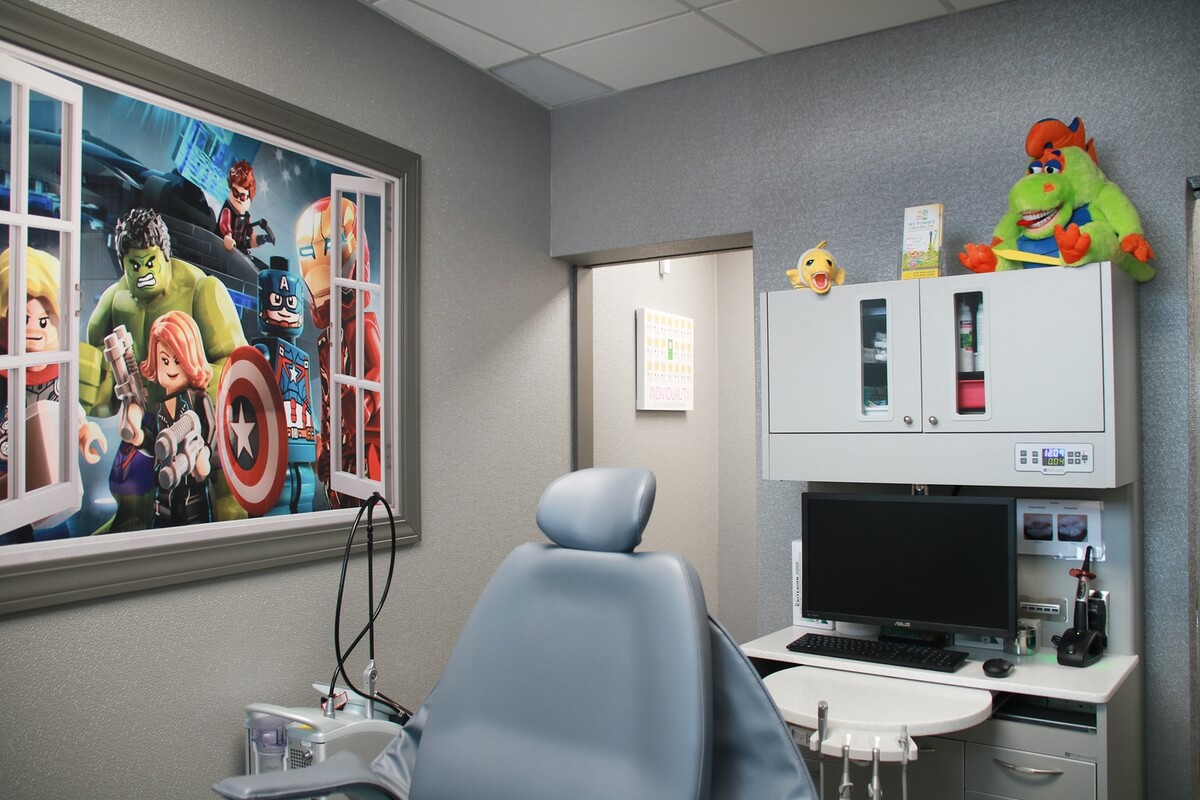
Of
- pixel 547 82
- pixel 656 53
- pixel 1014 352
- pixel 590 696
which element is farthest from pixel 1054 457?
pixel 547 82

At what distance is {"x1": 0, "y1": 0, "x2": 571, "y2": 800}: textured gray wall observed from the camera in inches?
80.6

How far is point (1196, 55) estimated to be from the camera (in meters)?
2.47

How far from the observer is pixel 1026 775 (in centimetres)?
212

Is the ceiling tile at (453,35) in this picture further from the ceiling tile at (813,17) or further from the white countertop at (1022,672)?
the white countertop at (1022,672)

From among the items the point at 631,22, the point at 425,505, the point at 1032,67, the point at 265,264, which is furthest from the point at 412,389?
the point at 1032,67

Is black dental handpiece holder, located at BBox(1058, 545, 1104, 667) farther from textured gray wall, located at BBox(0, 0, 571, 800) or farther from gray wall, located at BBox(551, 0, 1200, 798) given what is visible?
textured gray wall, located at BBox(0, 0, 571, 800)

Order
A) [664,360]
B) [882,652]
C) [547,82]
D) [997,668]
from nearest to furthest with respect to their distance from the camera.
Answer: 1. [997,668]
2. [882,652]
3. [547,82]
4. [664,360]

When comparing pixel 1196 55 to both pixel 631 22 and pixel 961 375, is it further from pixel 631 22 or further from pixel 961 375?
pixel 631 22

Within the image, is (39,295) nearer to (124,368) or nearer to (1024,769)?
(124,368)

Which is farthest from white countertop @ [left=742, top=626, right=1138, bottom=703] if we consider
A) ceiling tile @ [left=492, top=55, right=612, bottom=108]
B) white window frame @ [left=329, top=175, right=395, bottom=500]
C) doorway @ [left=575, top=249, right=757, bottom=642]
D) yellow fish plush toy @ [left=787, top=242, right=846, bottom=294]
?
ceiling tile @ [left=492, top=55, right=612, bottom=108]

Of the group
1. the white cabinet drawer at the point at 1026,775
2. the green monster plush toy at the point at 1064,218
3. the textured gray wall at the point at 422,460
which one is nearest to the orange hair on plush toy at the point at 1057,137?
the green monster plush toy at the point at 1064,218

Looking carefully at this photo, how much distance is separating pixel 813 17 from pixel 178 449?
7.41 ft

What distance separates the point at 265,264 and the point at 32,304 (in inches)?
25.2

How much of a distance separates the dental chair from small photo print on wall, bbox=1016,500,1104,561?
1396 mm
